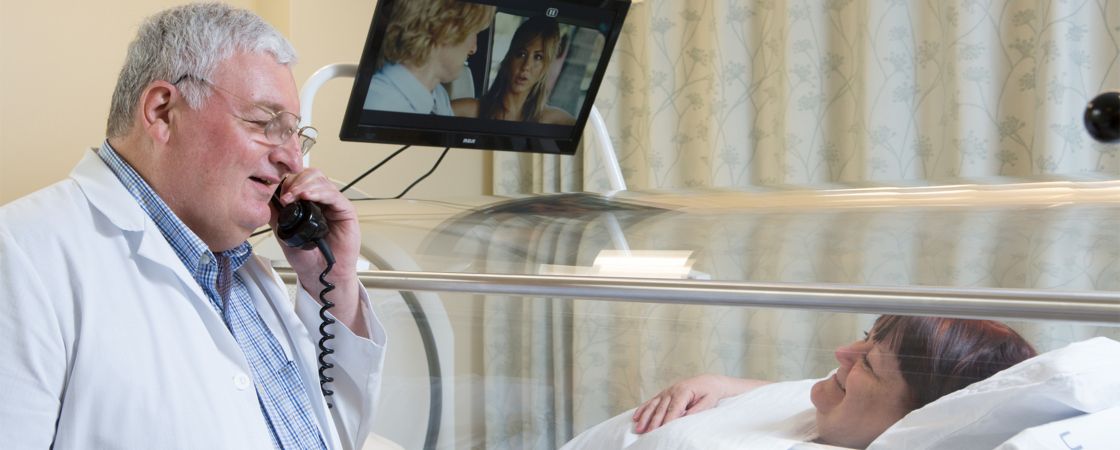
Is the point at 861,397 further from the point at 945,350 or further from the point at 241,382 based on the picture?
the point at 241,382

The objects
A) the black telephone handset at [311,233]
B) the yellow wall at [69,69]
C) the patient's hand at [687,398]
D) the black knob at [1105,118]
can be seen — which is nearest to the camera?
the black knob at [1105,118]

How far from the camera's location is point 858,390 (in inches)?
40.2

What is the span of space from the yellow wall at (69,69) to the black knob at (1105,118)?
2.36 metres

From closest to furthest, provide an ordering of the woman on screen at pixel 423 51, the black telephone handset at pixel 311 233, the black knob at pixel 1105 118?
the black knob at pixel 1105 118 → the black telephone handset at pixel 311 233 → the woman on screen at pixel 423 51

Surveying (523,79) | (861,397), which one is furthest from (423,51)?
(861,397)

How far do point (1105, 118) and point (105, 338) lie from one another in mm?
832

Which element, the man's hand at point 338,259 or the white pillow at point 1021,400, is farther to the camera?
the man's hand at point 338,259

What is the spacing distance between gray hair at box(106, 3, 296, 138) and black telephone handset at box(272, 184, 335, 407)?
0.20 meters

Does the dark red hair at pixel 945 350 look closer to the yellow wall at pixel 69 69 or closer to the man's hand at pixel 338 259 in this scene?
the man's hand at pixel 338 259

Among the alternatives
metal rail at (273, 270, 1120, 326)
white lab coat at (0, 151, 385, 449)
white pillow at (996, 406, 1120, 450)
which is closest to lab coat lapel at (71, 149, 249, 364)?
white lab coat at (0, 151, 385, 449)

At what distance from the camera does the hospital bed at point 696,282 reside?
37.5 inches

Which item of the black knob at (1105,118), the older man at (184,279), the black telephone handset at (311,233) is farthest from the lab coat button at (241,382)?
the black knob at (1105,118)

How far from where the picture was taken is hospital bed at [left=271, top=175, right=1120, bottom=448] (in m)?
0.95

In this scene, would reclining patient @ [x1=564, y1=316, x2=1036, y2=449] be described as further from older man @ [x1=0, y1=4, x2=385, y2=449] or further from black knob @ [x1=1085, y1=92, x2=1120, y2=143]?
older man @ [x1=0, y1=4, x2=385, y2=449]
